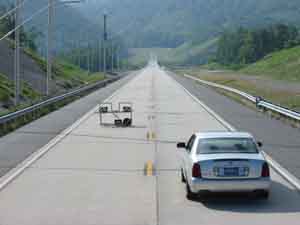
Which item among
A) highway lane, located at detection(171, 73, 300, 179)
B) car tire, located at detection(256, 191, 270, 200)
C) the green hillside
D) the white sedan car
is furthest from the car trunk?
the green hillside

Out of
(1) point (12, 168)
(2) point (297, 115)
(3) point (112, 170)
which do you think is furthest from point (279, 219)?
(2) point (297, 115)

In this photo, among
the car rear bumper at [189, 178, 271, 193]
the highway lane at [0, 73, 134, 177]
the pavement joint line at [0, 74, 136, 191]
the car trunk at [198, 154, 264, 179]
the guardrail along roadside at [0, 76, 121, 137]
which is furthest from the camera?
the guardrail along roadside at [0, 76, 121, 137]

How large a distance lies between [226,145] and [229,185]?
1377mm

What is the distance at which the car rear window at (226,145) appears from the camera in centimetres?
1396

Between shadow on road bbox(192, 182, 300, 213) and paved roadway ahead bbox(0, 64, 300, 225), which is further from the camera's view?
shadow on road bbox(192, 182, 300, 213)

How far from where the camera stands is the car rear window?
14.0m

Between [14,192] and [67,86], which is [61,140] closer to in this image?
[14,192]

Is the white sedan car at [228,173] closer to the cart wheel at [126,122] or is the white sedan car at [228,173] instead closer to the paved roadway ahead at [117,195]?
the paved roadway ahead at [117,195]

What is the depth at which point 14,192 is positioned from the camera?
14523 mm

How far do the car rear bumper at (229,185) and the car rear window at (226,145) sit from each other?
0.91m

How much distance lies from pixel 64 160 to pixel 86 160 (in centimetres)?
55

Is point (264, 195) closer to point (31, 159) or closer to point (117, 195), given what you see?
point (117, 195)

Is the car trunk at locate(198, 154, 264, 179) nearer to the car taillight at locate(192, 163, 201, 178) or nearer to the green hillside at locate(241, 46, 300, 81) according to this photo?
the car taillight at locate(192, 163, 201, 178)

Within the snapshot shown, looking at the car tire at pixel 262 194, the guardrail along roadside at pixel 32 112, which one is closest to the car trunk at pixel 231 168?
the car tire at pixel 262 194
